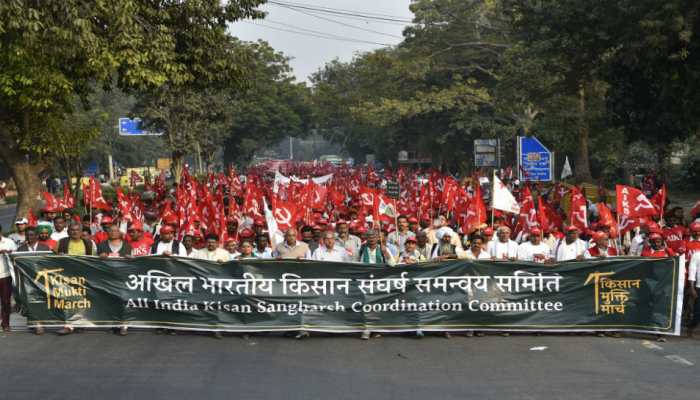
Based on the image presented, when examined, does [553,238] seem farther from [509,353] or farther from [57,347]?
[57,347]

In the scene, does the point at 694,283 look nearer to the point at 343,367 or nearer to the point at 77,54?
the point at 343,367

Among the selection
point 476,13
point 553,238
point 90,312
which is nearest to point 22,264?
point 90,312

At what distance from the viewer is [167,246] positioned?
40.0ft

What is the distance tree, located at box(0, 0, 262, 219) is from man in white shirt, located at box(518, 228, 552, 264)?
6.94 m

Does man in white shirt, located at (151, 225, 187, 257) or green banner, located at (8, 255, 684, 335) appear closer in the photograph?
green banner, located at (8, 255, 684, 335)

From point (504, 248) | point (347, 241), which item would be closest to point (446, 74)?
point (347, 241)

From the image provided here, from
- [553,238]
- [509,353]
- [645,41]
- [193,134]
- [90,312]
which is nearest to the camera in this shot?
[509,353]

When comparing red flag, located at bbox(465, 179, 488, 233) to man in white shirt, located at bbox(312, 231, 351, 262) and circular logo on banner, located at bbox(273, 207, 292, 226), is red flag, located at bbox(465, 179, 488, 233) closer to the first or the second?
circular logo on banner, located at bbox(273, 207, 292, 226)

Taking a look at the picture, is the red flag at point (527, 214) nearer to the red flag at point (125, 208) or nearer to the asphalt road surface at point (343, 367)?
the asphalt road surface at point (343, 367)

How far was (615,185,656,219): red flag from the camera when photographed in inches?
520

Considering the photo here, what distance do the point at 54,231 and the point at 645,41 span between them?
37.5 ft

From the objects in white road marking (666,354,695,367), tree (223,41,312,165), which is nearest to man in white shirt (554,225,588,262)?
white road marking (666,354,695,367)

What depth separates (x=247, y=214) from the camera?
Answer: 18.3 meters

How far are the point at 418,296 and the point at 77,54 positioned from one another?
7401 millimetres
